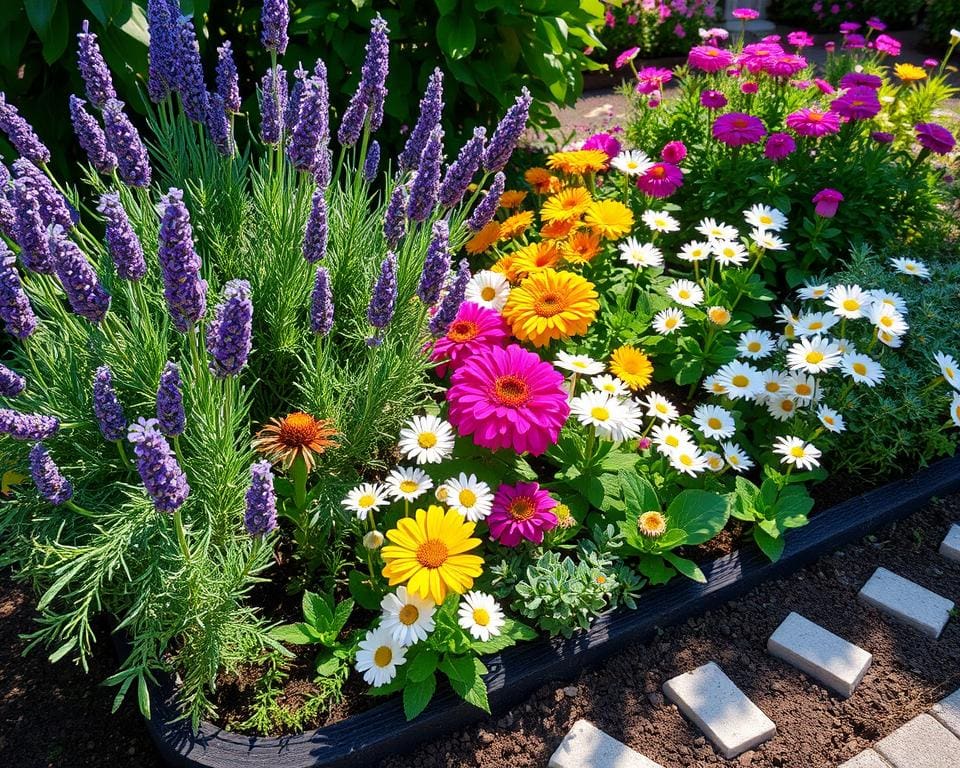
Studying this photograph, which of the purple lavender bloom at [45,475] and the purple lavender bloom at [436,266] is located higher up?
the purple lavender bloom at [436,266]

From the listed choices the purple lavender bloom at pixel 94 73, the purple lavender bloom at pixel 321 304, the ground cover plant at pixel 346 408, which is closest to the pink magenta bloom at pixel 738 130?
the ground cover plant at pixel 346 408

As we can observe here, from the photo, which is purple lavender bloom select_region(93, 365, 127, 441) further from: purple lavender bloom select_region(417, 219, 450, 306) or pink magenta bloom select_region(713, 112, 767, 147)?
pink magenta bloom select_region(713, 112, 767, 147)

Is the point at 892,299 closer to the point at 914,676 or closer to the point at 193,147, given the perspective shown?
the point at 914,676

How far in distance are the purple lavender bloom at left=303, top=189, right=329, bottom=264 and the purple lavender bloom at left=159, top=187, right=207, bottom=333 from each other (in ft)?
1.36

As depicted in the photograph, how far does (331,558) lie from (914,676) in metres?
1.61

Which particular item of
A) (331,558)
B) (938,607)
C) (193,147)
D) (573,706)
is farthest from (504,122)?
(938,607)

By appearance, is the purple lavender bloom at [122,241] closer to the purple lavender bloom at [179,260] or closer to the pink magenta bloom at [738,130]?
the purple lavender bloom at [179,260]

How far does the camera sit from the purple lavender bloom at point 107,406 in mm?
1407

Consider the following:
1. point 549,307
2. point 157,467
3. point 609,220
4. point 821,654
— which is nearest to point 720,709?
point 821,654

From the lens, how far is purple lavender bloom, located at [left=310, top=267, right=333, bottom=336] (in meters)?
1.66

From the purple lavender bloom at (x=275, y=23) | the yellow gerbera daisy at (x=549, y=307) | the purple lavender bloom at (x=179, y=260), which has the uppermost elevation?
the purple lavender bloom at (x=275, y=23)

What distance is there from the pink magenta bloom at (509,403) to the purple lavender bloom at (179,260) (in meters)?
0.80

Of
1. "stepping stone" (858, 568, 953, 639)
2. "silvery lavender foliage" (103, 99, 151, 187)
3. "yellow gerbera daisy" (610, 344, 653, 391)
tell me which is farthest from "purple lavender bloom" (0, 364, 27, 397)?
"stepping stone" (858, 568, 953, 639)

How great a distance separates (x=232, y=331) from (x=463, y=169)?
858mm
